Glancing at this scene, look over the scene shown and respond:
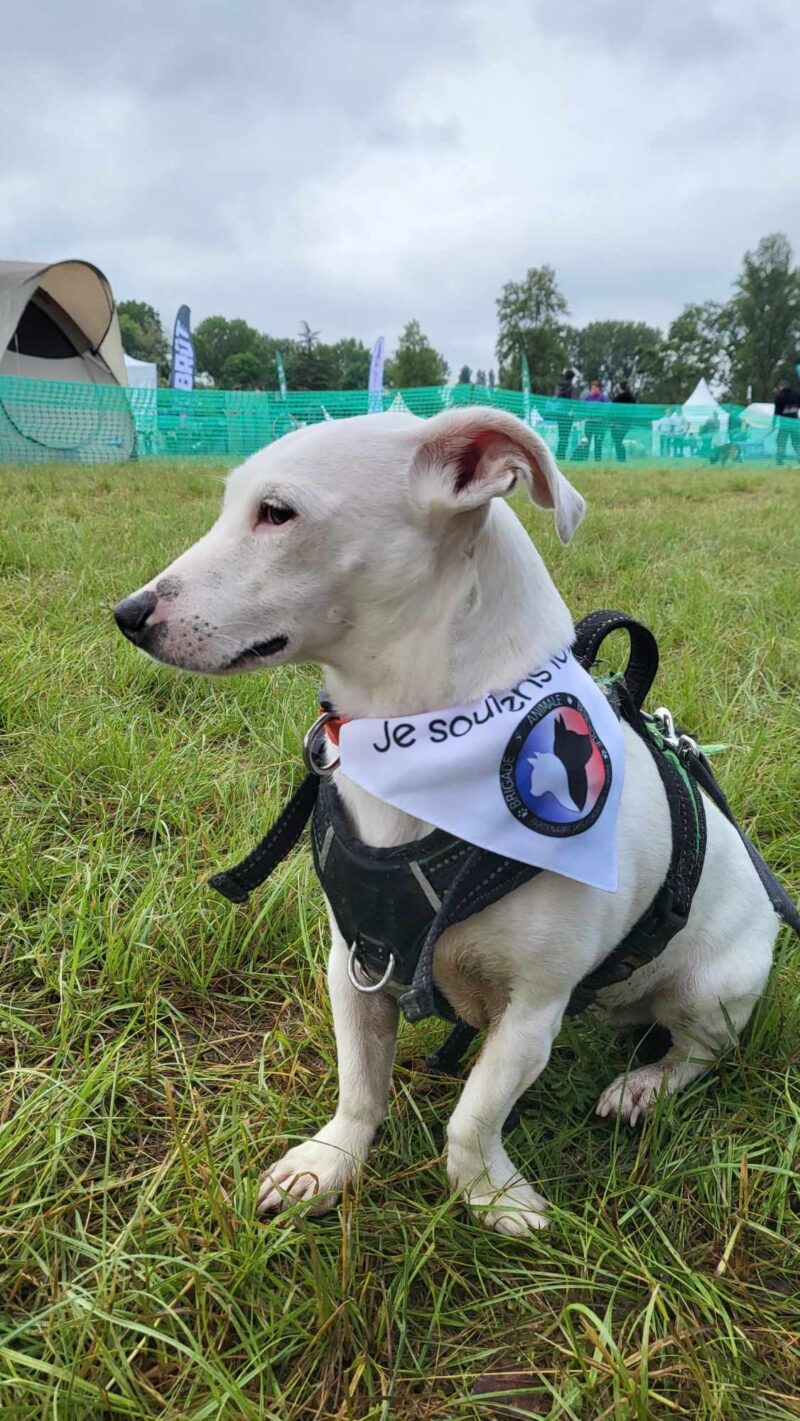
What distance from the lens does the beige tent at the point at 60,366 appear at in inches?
494

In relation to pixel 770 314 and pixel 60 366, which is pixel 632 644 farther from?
pixel 770 314

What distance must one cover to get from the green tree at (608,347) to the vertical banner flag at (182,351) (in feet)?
253

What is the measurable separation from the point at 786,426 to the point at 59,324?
16.2 m

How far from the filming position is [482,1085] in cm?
144

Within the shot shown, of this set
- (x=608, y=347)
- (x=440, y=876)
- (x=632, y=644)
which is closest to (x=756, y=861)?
(x=632, y=644)

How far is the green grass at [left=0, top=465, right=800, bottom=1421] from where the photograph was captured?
1221 mm

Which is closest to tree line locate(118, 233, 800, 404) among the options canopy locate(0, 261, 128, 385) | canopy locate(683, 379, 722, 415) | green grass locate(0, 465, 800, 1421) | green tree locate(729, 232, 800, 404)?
green tree locate(729, 232, 800, 404)

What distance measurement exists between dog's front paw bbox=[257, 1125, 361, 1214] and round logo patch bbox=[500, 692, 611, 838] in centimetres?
77

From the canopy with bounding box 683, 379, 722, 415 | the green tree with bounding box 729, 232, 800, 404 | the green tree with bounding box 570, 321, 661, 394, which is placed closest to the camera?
the canopy with bounding box 683, 379, 722, 415

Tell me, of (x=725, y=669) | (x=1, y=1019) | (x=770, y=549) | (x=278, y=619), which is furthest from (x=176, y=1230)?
(x=770, y=549)

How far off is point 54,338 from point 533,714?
16997 millimetres

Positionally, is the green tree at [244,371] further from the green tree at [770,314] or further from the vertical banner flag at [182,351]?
the vertical banner flag at [182,351]

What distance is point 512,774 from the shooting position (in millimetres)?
1328

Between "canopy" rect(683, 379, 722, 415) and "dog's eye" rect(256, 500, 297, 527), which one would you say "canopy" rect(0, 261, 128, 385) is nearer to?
"dog's eye" rect(256, 500, 297, 527)
